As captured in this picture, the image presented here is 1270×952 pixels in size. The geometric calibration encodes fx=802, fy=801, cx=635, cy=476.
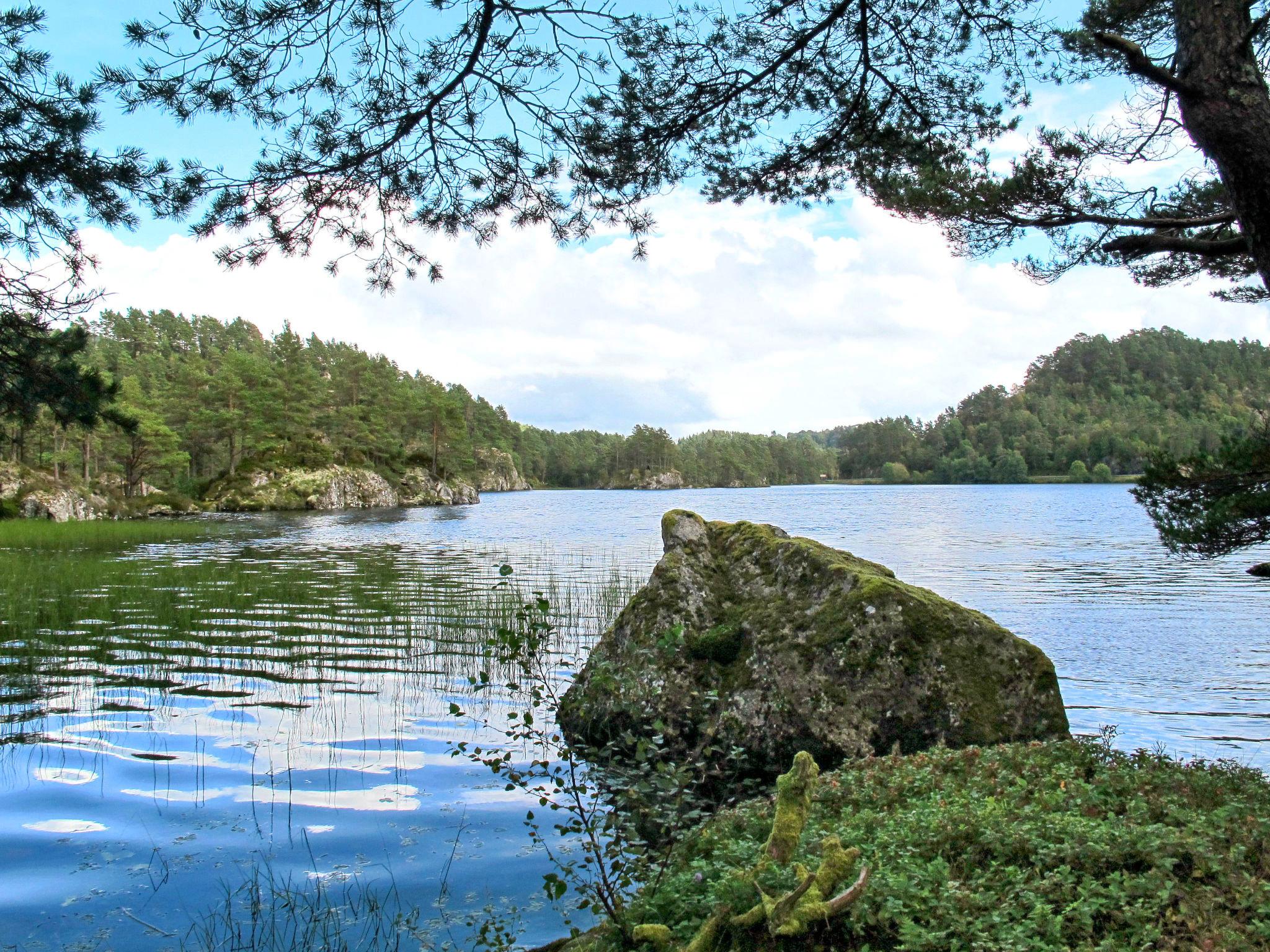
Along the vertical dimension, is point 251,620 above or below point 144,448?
below

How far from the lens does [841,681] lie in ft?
24.2

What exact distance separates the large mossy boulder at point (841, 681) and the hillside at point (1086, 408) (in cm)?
9039

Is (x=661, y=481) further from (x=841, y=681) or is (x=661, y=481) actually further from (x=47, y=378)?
(x=841, y=681)

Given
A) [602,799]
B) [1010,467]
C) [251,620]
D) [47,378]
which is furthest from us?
[1010,467]

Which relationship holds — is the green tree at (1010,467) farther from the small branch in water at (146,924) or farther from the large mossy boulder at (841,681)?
the small branch in water at (146,924)

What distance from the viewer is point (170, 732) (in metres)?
8.23

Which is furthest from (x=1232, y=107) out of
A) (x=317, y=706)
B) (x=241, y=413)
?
(x=241, y=413)

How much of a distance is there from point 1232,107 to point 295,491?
230 ft

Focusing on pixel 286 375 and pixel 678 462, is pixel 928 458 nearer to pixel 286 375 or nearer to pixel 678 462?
pixel 678 462

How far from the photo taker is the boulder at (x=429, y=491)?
86625 millimetres

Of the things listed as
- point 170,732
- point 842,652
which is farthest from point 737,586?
point 170,732

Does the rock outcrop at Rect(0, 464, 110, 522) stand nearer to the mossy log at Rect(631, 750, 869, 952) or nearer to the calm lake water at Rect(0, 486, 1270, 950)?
the calm lake water at Rect(0, 486, 1270, 950)

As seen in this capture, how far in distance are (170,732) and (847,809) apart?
6.94 metres

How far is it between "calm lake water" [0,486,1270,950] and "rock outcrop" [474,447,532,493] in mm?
111035
